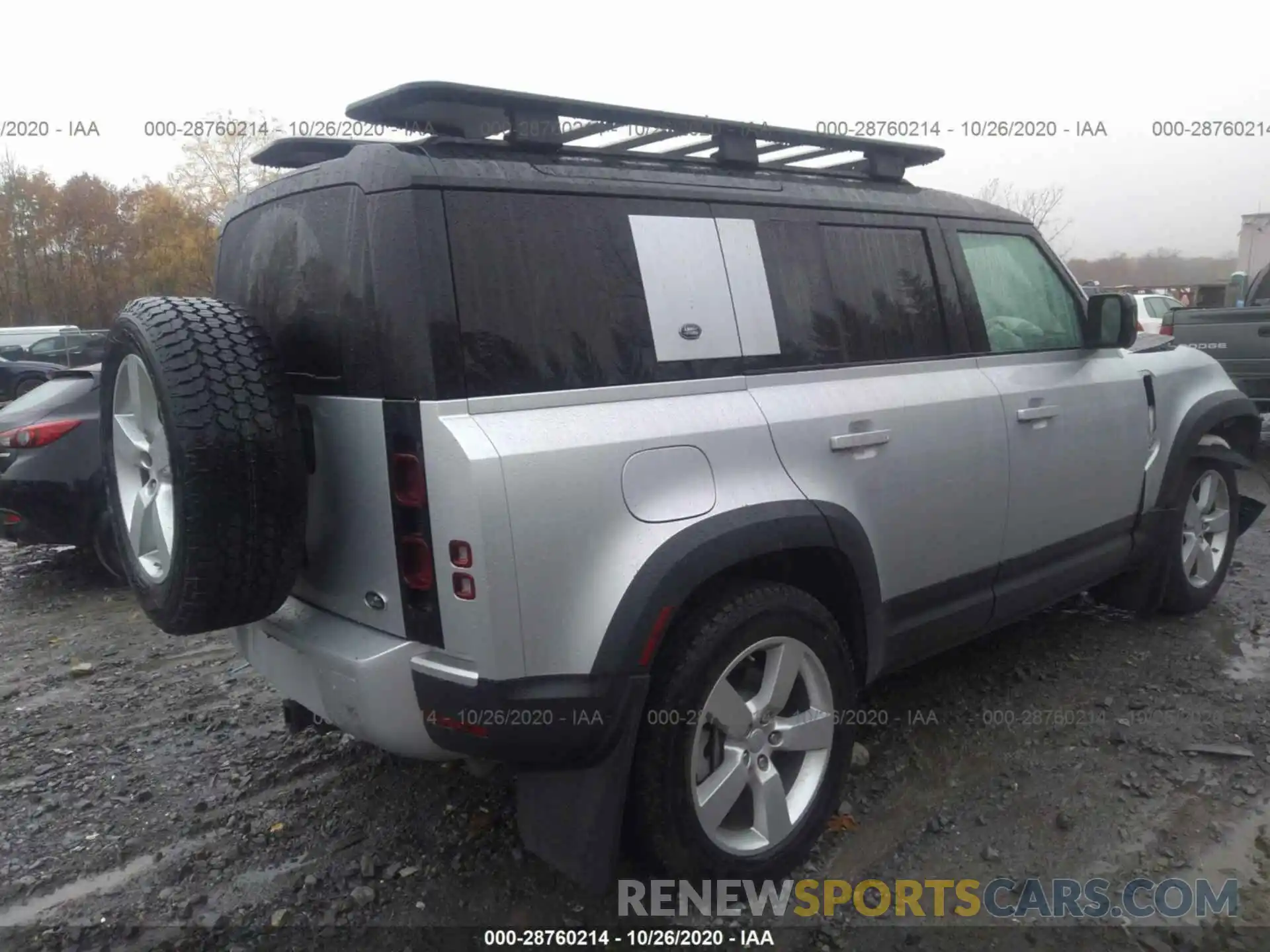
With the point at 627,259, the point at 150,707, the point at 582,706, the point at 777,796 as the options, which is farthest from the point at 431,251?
the point at 150,707

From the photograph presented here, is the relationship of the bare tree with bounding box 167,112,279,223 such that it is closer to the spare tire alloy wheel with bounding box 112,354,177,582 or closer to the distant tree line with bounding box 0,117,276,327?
the distant tree line with bounding box 0,117,276,327

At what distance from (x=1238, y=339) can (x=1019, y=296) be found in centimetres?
651

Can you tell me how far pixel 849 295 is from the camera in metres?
3.10

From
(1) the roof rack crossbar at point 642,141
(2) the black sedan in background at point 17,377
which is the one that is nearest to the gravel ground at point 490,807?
(1) the roof rack crossbar at point 642,141

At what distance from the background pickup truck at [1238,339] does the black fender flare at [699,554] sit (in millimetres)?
7402

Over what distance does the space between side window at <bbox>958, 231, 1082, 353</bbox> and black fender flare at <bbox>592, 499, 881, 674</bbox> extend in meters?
1.37

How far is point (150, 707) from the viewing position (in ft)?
13.5

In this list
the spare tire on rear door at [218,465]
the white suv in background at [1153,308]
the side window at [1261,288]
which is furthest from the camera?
the white suv in background at [1153,308]

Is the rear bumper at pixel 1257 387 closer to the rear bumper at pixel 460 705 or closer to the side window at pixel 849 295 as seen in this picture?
the side window at pixel 849 295

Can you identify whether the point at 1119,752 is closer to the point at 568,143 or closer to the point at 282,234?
the point at 568,143

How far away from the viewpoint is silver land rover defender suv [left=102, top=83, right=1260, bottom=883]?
87.4 inches

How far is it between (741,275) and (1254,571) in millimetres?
4605

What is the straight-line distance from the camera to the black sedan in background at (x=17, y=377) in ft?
59.4

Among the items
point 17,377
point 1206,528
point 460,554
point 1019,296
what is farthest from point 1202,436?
point 17,377
